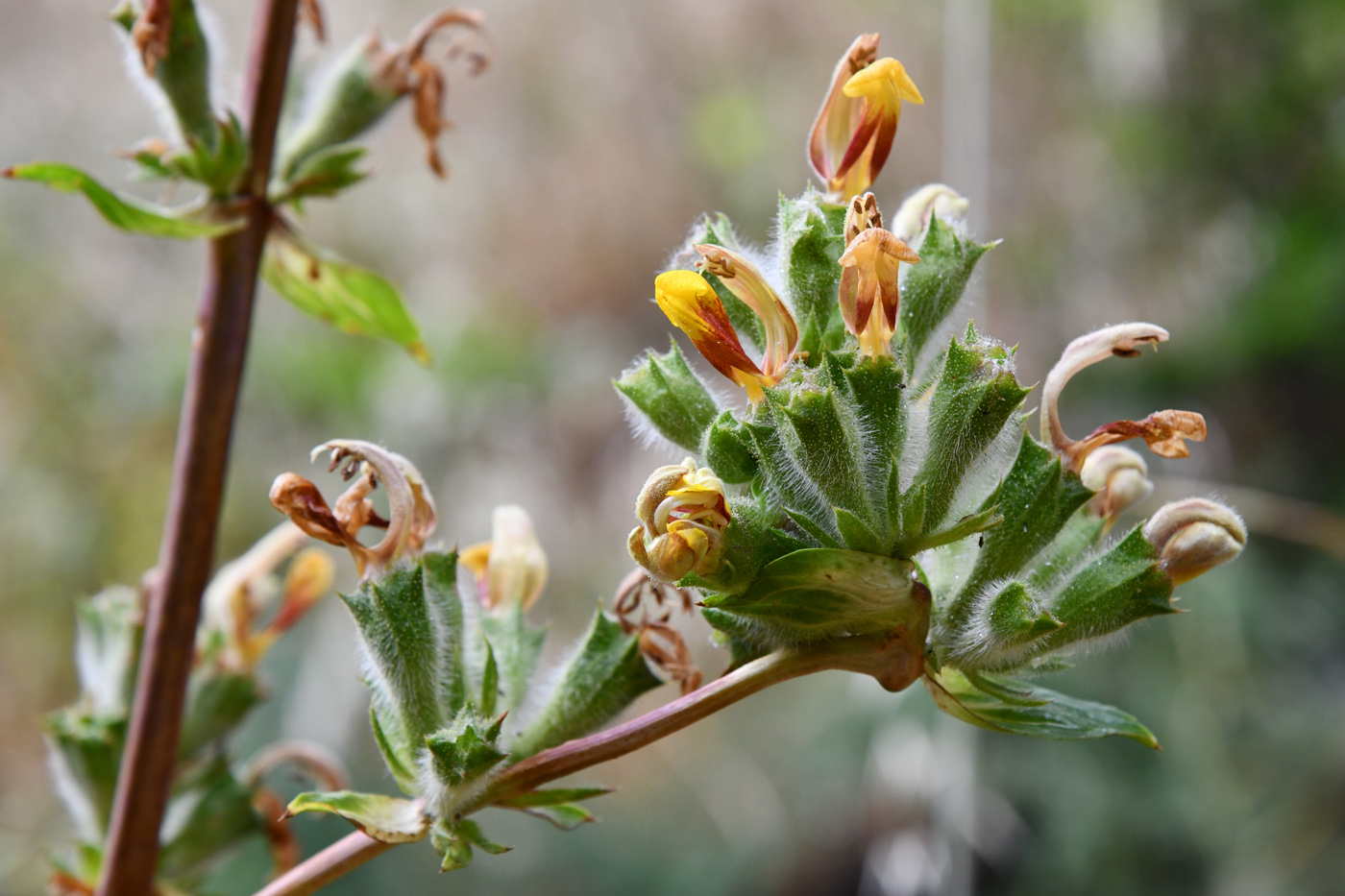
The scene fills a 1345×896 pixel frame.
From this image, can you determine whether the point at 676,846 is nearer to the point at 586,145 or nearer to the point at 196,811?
the point at 196,811

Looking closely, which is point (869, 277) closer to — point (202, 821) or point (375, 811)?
point (375, 811)

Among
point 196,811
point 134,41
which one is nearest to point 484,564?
point 196,811

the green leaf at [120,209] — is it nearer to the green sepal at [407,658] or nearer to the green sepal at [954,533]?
the green sepal at [407,658]

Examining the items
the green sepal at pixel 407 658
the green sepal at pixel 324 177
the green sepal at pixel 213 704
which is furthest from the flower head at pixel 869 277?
the green sepal at pixel 213 704

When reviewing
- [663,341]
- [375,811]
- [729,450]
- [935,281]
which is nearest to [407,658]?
[375,811]

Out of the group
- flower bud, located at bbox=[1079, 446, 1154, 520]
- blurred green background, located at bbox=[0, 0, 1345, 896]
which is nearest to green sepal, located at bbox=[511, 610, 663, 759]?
flower bud, located at bbox=[1079, 446, 1154, 520]

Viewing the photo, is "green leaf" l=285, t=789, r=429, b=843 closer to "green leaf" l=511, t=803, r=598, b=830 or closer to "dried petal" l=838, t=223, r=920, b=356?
"green leaf" l=511, t=803, r=598, b=830

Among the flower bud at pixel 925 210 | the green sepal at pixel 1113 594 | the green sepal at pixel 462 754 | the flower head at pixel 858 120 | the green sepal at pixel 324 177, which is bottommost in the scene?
the green sepal at pixel 1113 594

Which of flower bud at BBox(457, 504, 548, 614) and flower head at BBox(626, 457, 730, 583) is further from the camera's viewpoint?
flower bud at BBox(457, 504, 548, 614)
